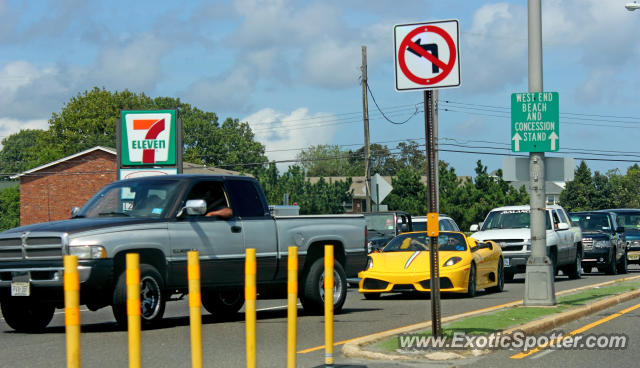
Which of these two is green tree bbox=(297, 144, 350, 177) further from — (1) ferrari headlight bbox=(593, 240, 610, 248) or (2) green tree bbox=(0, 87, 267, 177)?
(1) ferrari headlight bbox=(593, 240, 610, 248)

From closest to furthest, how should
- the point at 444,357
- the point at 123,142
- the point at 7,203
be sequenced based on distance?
the point at 444,357
the point at 123,142
the point at 7,203

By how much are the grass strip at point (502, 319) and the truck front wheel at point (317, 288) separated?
2.55 metres

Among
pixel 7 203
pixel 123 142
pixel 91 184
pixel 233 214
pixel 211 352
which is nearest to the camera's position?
pixel 211 352

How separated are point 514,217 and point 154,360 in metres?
17.1

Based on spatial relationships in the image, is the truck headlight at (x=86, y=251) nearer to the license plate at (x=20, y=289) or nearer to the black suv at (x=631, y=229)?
the license plate at (x=20, y=289)

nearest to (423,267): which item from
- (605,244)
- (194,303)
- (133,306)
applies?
(194,303)

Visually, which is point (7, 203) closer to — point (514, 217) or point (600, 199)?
point (600, 199)

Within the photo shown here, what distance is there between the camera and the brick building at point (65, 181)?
200 feet

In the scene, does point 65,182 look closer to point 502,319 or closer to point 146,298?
point 146,298

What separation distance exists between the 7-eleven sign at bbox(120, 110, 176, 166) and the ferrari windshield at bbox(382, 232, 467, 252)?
1144cm

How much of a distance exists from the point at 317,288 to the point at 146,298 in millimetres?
3091

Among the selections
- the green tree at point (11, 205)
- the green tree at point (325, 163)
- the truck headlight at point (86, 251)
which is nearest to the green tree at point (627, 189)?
the green tree at point (325, 163)

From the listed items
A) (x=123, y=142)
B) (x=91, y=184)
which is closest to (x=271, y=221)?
(x=123, y=142)

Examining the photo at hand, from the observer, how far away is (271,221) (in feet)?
42.7
